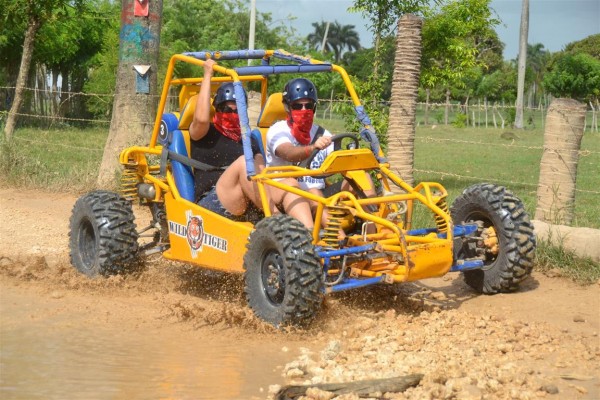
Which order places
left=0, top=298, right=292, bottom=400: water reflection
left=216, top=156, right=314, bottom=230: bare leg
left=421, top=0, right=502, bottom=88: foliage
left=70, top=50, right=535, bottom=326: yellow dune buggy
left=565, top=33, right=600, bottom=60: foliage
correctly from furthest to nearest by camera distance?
1. left=565, top=33, right=600, bottom=60: foliage
2. left=421, top=0, right=502, bottom=88: foliage
3. left=216, top=156, right=314, bottom=230: bare leg
4. left=70, top=50, right=535, bottom=326: yellow dune buggy
5. left=0, top=298, right=292, bottom=400: water reflection

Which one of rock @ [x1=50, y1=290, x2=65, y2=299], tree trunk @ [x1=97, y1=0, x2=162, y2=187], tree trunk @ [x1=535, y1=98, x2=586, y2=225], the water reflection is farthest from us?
tree trunk @ [x1=97, y1=0, x2=162, y2=187]

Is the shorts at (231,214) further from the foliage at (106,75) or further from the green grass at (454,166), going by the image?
the foliage at (106,75)

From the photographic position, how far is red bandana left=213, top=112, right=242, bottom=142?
26.8 feet

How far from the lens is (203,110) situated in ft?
25.8

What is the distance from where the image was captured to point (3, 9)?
19.0 m

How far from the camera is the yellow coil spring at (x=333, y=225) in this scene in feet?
22.2

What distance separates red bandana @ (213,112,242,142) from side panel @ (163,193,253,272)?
2.20ft

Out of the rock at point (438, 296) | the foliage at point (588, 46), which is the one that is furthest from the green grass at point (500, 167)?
the foliage at point (588, 46)

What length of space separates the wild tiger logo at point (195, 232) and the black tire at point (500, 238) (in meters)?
1.88

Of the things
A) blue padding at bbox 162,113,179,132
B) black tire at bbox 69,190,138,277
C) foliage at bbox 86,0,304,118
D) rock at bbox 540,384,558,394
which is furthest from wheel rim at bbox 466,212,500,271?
foliage at bbox 86,0,304,118

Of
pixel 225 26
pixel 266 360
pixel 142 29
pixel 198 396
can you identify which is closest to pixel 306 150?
pixel 266 360

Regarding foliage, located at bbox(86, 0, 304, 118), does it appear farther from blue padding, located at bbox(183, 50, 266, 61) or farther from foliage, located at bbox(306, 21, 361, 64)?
foliage, located at bbox(306, 21, 361, 64)

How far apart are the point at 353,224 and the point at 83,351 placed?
2068 millimetres

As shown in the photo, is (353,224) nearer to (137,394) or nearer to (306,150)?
(306,150)
